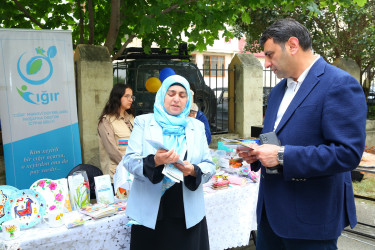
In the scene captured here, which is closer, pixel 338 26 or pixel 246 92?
pixel 246 92

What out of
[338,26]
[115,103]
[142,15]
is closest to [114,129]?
[115,103]

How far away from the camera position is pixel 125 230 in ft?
8.47

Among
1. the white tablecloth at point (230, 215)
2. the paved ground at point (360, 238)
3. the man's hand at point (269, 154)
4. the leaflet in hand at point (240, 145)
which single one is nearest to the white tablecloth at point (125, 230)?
the white tablecloth at point (230, 215)

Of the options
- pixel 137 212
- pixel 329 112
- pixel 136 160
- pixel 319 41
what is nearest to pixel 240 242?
pixel 137 212

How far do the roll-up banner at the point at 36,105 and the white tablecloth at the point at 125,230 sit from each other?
104 inches

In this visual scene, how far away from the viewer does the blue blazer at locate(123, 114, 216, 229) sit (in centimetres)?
218

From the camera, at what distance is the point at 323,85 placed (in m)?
1.64

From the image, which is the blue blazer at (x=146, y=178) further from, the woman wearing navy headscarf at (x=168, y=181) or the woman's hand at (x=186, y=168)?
the woman's hand at (x=186, y=168)

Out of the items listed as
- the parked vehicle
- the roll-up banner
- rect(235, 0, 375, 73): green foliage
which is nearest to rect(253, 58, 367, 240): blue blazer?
the roll-up banner

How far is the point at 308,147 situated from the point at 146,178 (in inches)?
42.2

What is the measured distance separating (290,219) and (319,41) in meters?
10.00

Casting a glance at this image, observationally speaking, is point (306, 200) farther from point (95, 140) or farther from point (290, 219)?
point (95, 140)

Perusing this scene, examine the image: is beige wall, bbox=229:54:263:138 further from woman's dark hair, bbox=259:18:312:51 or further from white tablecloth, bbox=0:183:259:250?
woman's dark hair, bbox=259:18:312:51

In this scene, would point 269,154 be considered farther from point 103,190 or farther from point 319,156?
point 103,190
